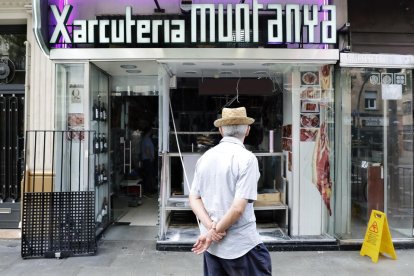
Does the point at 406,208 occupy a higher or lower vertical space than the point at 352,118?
lower

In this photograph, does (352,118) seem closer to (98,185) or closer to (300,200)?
(300,200)

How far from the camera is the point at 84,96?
6.37 m

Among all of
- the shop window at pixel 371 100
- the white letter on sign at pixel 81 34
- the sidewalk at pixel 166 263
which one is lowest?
the sidewalk at pixel 166 263

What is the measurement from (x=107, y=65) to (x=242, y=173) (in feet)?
14.4

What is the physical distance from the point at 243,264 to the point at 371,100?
4777mm

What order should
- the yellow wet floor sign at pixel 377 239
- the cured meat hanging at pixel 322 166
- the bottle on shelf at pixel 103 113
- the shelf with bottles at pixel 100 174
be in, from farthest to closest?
the bottle on shelf at pixel 103 113, the shelf with bottles at pixel 100 174, the cured meat hanging at pixel 322 166, the yellow wet floor sign at pixel 377 239

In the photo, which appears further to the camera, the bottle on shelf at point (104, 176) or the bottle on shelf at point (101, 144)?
the bottle on shelf at point (104, 176)

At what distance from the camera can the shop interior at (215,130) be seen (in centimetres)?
643

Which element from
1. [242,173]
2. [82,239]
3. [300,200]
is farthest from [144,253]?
[242,173]

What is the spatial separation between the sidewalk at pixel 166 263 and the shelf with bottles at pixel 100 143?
5.21 feet

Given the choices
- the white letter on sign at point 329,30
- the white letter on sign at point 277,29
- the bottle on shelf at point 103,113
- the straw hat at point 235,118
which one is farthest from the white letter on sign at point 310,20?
the bottle on shelf at point 103,113

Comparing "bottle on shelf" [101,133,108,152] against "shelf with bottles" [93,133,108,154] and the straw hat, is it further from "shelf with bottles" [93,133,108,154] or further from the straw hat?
the straw hat

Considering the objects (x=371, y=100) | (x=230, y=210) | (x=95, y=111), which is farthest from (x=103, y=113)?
(x=230, y=210)

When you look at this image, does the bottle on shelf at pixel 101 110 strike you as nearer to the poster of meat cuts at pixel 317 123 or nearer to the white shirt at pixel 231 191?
the poster of meat cuts at pixel 317 123
